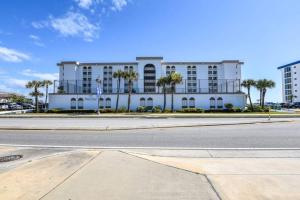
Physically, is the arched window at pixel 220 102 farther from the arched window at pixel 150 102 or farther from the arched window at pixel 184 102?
the arched window at pixel 150 102

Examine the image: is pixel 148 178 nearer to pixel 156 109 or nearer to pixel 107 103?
pixel 156 109

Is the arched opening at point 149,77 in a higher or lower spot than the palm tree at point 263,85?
higher

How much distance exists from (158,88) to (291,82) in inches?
2825

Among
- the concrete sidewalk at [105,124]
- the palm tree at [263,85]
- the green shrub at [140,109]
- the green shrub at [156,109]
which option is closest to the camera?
the concrete sidewalk at [105,124]

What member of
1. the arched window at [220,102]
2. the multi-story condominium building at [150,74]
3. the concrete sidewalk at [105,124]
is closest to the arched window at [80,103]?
the multi-story condominium building at [150,74]

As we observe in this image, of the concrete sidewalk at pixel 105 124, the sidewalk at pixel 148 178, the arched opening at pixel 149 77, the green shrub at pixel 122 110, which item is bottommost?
the sidewalk at pixel 148 178

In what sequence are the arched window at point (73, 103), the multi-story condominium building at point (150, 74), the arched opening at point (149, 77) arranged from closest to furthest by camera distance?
1. the arched window at point (73, 103)
2. the multi-story condominium building at point (150, 74)
3. the arched opening at point (149, 77)

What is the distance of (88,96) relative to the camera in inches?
2028

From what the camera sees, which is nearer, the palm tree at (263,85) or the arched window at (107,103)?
the arched window at (107,103)

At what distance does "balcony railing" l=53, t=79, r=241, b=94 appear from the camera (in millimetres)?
55772

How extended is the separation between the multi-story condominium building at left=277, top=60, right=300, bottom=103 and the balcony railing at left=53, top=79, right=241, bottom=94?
1772 inches

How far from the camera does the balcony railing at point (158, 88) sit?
5577 cm

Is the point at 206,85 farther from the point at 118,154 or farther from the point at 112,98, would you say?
the point at 118,154

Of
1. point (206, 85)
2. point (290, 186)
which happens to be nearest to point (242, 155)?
point (290, 186)
